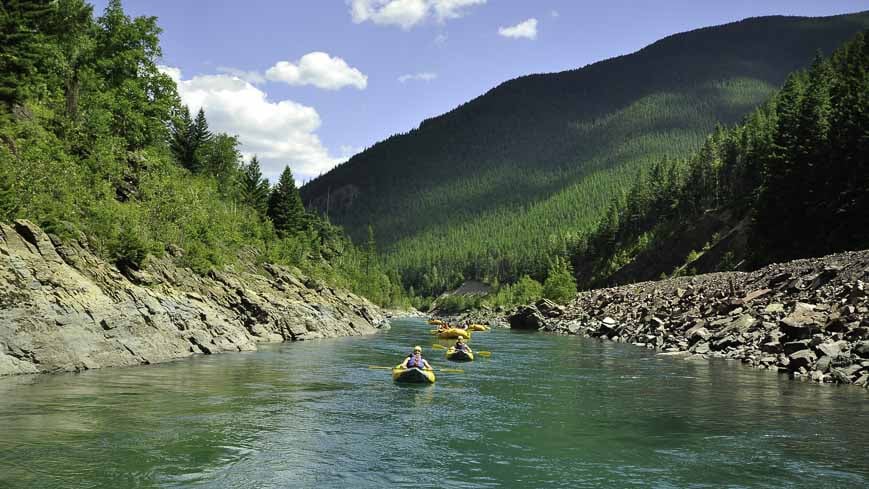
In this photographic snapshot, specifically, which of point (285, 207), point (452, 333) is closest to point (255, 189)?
point (285, 207)

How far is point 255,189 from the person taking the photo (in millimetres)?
93500

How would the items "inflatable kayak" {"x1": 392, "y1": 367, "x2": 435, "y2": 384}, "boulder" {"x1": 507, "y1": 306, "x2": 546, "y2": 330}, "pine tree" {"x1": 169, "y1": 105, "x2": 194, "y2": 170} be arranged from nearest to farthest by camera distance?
"inflatable kayak" {"x1": 392, "y1": 367, "x2": 435, "y2": 384}, "pine tree" {"x1": 169, "y1": 105, "x2": 194, "y2": 170}, "boulder" {"x1": 507, "y1": 306, "x2": 546, "y2": 330}

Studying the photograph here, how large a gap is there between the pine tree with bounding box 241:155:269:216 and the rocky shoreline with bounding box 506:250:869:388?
164 feet

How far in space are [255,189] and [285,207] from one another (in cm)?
718

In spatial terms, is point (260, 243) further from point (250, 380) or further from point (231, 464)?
point (231, 464)

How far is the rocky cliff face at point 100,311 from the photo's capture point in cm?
2447

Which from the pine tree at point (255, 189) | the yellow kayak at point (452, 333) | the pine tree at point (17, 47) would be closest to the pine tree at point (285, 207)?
the pine tree at point (255, 189)

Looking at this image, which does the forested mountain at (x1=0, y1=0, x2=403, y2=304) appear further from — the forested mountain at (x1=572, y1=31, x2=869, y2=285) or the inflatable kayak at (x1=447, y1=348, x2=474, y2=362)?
the forested mountain at (x1=572, y1=31, x2=869, y2=285)

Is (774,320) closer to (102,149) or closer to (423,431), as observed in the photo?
(423,431)

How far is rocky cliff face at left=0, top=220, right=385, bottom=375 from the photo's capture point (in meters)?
24.5

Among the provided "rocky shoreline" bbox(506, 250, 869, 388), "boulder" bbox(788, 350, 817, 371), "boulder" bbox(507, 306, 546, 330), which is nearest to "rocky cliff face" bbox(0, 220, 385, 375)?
"rocky shoreline" bbox(506, 250, 869, 388)

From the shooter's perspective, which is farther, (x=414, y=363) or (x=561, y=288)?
(x=561, y=288)

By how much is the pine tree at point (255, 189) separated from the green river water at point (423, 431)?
61235 millimetres

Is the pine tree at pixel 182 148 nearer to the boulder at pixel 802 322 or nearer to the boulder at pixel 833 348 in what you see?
the boulder at pixel 802 322
